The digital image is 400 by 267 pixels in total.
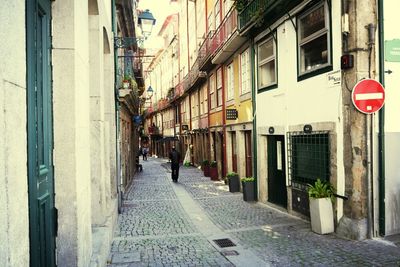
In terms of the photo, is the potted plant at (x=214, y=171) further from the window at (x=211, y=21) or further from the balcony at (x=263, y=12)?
the balcony at (x=263, y=12)

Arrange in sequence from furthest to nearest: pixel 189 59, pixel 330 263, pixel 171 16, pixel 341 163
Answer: pixel 171 16
pixel 189 59
pixel 341 163
pixel 330 263

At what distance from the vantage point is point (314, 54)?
8.83m

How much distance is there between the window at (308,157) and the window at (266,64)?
8.31 ft

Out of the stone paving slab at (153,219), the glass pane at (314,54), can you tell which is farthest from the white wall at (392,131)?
the stone paving slab at (153,219)

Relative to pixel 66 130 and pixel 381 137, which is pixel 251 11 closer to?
pixel 381 137

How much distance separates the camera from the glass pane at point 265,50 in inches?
449

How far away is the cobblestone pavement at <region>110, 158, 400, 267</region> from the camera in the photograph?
6074 mm

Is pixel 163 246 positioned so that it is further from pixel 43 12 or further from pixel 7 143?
pixel 7 143

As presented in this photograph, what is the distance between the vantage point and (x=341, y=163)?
7566 mm

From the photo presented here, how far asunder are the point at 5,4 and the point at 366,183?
22.6 ft

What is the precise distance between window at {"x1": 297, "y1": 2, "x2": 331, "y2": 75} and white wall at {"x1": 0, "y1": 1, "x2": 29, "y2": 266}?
7.07 metres

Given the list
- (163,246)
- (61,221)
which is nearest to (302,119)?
(163,246)

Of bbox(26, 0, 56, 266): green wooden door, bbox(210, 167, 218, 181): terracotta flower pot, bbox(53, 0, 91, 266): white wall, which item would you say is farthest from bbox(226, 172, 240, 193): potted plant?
bbox(26, 0, 56, 266): green wooden door

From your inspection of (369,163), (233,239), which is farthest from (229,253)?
(369,163)
